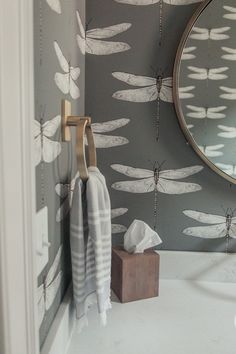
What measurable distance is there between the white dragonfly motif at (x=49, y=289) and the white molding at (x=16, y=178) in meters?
0.12

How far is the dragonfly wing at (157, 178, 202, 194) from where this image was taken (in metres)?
1.07

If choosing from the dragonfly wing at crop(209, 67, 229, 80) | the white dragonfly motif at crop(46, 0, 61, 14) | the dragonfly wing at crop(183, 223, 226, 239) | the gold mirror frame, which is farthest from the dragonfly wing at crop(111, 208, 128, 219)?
the white dragonfly motif at crop(46, 0, 61, 14)

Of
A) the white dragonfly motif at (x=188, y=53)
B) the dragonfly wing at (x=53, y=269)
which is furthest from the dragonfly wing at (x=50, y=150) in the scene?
the white dragonfly motif at (x=188, y=53)

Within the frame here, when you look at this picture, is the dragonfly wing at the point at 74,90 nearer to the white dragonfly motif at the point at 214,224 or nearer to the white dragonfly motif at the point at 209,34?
the white dragonfly motif at the point at 209,34

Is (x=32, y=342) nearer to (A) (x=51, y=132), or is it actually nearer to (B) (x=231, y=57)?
(A) (x=51, y=132)

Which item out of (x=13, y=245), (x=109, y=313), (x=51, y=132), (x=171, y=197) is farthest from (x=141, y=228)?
(x=13, y=245)

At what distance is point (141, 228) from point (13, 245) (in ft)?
2.03

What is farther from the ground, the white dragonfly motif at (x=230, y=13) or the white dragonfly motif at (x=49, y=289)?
the white dragonfly motif at (x=230, y=13)

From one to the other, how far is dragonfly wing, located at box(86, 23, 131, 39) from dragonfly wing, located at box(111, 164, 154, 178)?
0.44m

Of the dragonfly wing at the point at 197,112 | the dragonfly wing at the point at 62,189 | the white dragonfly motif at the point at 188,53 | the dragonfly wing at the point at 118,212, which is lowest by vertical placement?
the dragonfly wing at the point at 118,212

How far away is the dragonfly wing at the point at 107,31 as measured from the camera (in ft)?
3.30

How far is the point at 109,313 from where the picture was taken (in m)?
0.91

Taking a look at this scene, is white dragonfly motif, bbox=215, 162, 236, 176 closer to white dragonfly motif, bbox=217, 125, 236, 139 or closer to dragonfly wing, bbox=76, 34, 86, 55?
white dragonfly motif, bbox=217, 125, 236, 139

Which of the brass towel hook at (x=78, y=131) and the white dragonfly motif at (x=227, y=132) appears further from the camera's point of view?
the white dragonfly motif at (x=227, y=132)
